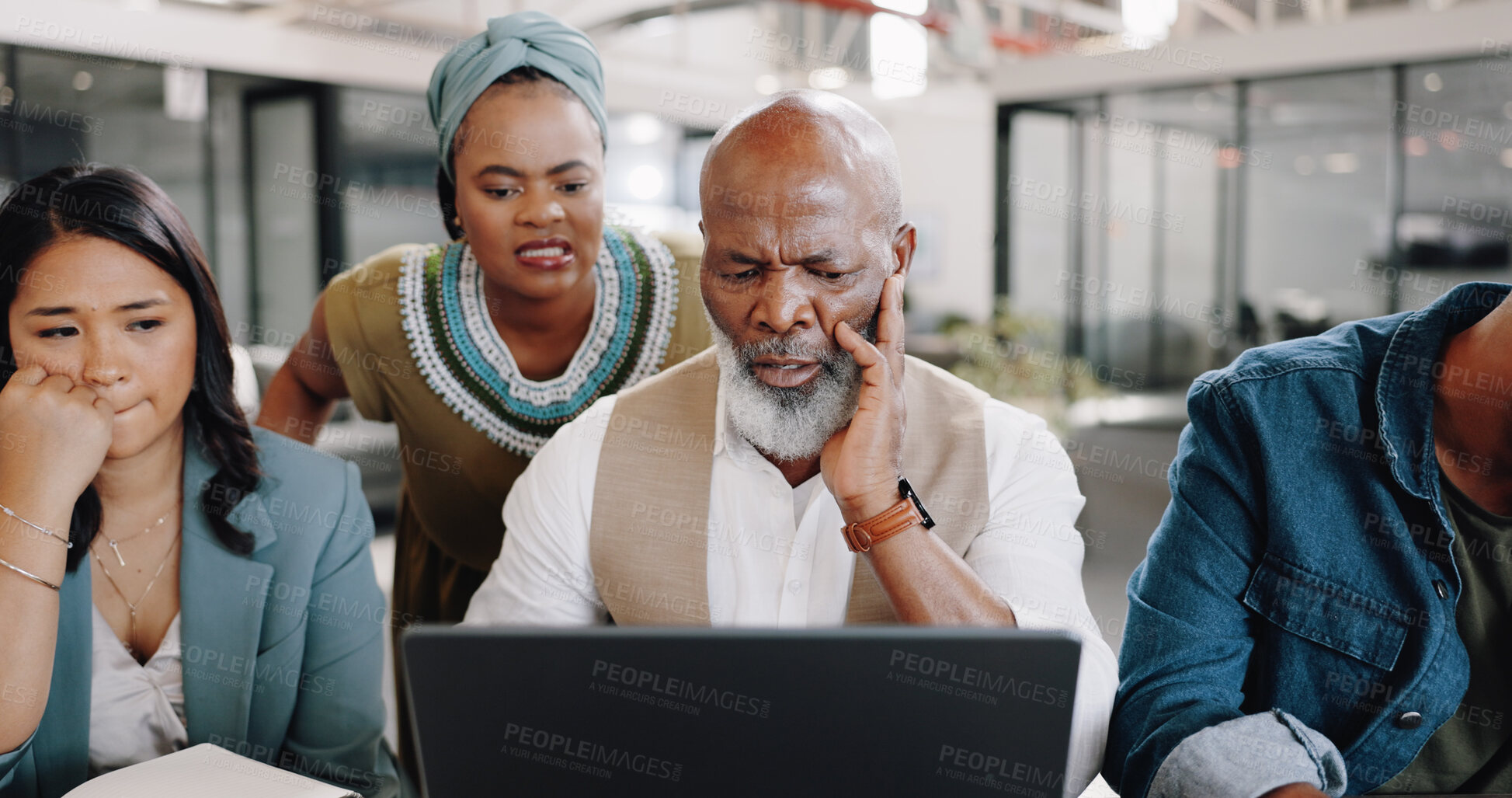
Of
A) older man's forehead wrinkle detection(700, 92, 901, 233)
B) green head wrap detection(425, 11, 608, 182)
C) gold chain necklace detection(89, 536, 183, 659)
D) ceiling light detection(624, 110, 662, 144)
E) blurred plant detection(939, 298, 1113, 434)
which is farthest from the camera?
ceiling light detection(624, 110, 662, 144)

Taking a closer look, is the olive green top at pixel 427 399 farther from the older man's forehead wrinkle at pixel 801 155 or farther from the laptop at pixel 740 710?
the laptop at pixel 740 710

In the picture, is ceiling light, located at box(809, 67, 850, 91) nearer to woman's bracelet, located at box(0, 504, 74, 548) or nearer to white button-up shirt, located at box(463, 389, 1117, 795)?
white button-up shirt, located at box(463, 389, 1117, 795)

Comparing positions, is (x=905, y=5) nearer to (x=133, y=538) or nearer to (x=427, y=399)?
(x=427, y=399)

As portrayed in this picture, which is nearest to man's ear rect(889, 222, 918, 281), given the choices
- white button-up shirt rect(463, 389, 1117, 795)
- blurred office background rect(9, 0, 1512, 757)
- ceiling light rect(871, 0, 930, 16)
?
white button-up shirt rect(463, 389, 1117, 795)

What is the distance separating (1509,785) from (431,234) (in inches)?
375

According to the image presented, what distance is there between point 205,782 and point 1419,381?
1.42 meters

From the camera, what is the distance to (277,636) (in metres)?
1.52

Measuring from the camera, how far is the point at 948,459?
1.49m

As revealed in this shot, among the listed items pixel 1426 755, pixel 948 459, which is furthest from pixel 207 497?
pixel 1426 755

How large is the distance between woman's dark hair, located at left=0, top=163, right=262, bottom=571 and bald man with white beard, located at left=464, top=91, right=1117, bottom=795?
394 millimetres

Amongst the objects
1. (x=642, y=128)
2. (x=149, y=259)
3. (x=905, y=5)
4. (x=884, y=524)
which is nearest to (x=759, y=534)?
(x=884, y=524)

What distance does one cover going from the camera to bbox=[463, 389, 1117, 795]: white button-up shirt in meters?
1.46

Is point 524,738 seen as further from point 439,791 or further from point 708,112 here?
point 708,112

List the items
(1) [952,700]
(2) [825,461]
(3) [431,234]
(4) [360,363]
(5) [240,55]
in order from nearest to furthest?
(1) [952,700] < (2) [825,461] < (4) [360,363] < (5) [240,55] < (3) [431,234]
